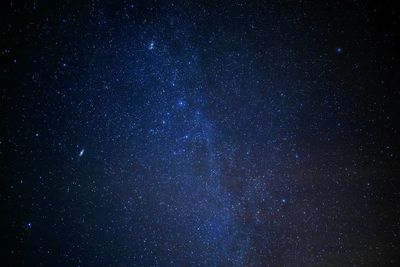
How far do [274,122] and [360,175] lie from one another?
23.1 inches

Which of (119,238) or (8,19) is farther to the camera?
(119,238)

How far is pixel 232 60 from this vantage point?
145 centimetres

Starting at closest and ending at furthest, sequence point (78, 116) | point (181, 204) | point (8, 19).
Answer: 1. point (8, 19)
2. point (78, 116)
3. point (181, 204)

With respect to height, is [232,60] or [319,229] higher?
[232,60]

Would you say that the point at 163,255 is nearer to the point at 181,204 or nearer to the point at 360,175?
the point at 181,204

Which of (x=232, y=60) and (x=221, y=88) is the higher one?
(x=232, y=60)

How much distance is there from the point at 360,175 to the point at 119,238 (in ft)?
4.62

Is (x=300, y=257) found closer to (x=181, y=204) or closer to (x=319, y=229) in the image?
(x=319, y=229)

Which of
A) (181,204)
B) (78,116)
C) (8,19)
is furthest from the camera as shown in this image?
(181,204)

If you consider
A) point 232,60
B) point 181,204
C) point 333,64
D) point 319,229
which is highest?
point 333,64

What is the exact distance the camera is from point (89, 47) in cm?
137

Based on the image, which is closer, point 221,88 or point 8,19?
point 8,19

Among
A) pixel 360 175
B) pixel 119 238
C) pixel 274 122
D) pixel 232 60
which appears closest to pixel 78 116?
pixel 119 238

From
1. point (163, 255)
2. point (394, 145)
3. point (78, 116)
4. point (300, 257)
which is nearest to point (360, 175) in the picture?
point (394, 145)
